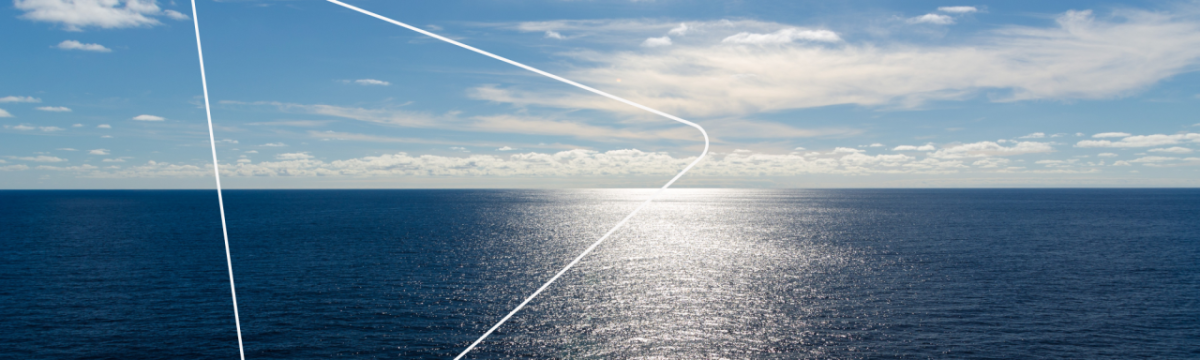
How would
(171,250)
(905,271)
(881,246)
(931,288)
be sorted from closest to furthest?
(931,288)
(905,271)
(171,250)
(881,246)

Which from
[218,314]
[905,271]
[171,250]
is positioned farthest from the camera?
[171,250]

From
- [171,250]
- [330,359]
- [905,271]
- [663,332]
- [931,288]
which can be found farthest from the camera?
[171,250]

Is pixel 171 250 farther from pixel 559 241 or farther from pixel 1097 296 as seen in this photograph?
pixel 1097 296

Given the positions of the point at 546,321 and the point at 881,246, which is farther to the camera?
the point at 881,246

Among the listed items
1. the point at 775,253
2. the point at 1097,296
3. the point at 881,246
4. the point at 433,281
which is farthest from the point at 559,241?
the point at 1097,296

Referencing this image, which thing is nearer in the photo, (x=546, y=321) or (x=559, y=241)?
(x=546, y=321)

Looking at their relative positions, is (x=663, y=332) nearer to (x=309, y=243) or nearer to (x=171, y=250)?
(x=309, y=243)

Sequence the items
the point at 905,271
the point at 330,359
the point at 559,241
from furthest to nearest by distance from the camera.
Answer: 1. the point at 559,241
2. the point at 905,271
3. the point at 330,359

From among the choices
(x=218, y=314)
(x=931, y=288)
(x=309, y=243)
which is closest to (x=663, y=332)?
(x=931, y=288)
